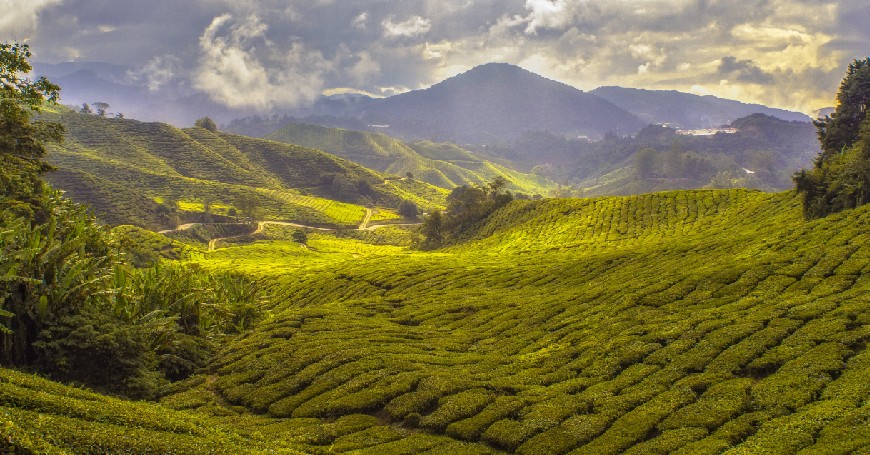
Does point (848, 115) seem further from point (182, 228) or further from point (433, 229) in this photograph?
point (182, 228)

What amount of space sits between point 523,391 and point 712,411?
7890 millimetres

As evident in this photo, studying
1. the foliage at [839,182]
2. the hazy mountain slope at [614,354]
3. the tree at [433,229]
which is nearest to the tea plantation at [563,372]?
the hazy mountain slope at [614,354]

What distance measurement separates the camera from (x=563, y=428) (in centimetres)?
1902

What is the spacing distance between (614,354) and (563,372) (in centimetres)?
293

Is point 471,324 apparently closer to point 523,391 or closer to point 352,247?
point 523,391

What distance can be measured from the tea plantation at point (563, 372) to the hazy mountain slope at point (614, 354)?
11 centimetres

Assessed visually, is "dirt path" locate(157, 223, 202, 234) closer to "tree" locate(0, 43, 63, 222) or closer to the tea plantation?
"tree" locate(0, 43, 63, 222)

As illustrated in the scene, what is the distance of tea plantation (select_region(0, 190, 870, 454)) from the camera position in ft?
53.3

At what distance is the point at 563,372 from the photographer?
Answer: 24.7 m

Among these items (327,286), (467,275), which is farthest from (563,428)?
(327,286)

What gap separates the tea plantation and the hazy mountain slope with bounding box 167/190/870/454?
0.35 ft

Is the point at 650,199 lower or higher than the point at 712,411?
higher

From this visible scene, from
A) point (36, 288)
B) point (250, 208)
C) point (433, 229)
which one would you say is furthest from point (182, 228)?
point (36, 288)

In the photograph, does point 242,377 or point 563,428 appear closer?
point 563,428
